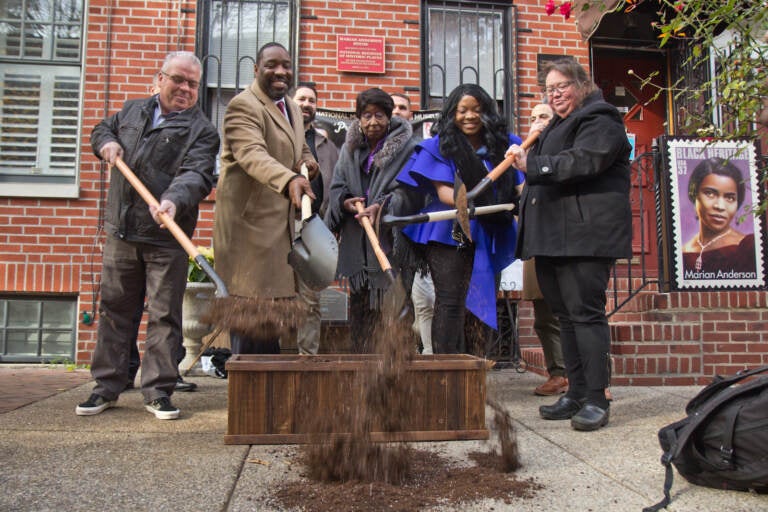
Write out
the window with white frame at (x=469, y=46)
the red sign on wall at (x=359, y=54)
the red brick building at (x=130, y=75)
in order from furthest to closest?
the window with white frame at (x=469, y=46) < the red sign on wall at (x=359, y=54) < the red brick building at (x=130, y=75)

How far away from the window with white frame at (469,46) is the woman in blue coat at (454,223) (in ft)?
9.55

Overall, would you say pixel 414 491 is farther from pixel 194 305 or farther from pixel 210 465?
pixel 194 305

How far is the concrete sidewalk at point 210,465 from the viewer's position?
1.98 metres

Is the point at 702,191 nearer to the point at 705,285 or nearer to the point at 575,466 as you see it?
the point at 705,285

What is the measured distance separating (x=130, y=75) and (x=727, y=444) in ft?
18.8

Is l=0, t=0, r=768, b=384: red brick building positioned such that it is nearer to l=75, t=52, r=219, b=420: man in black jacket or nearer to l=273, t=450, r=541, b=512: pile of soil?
l=75, t=52, r=219, b=420: man in black jacket

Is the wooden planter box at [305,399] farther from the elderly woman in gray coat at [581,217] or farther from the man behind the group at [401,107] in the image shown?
the man behind the group at [401,107]

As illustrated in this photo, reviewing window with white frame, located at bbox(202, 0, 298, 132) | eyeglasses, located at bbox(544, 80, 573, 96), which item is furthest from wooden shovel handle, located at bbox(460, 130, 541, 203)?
window with white frame, located at bbox(202, 0, 298, 132)

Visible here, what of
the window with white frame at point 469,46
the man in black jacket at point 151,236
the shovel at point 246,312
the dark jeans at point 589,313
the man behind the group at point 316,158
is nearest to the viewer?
the shovel at point 246,312

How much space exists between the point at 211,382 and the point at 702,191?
13.9 ft

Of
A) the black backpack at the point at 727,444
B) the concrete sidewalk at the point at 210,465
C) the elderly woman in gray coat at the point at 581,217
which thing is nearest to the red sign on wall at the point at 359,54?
the elderly woman in gray coat at the point at 581,217

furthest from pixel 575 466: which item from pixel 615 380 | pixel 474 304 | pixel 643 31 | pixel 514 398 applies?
pixel 643 31

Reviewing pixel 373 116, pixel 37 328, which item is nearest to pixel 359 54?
pixel 373 116

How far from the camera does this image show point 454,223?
139 inches
